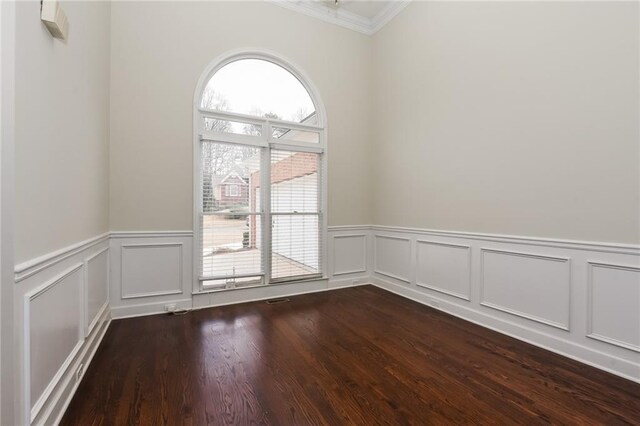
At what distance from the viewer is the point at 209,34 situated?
3359 mm

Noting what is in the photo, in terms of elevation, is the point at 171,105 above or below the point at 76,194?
above

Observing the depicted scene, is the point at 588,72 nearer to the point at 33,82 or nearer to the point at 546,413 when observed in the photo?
the point at 546,413

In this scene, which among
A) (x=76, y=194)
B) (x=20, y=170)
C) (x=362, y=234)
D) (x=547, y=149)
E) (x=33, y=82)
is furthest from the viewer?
(x=362, y=234)

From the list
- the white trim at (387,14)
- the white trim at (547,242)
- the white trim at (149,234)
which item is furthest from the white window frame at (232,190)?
the white trim at (387,14)

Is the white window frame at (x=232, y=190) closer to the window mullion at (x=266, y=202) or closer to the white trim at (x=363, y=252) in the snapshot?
the window mullion at (x=266, y=202)

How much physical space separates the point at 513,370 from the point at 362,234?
252 cm

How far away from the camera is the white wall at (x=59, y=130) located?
4.12 ft

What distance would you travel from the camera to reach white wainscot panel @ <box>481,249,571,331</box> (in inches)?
90.3

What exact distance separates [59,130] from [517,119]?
332cm

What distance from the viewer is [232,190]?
136 inches

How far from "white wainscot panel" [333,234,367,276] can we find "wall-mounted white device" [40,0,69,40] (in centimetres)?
329

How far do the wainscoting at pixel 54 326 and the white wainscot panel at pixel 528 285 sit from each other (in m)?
3.22

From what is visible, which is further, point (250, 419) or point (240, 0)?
point (240, 0)

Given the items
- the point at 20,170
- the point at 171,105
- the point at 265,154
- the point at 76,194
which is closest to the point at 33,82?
the point at 20,170
